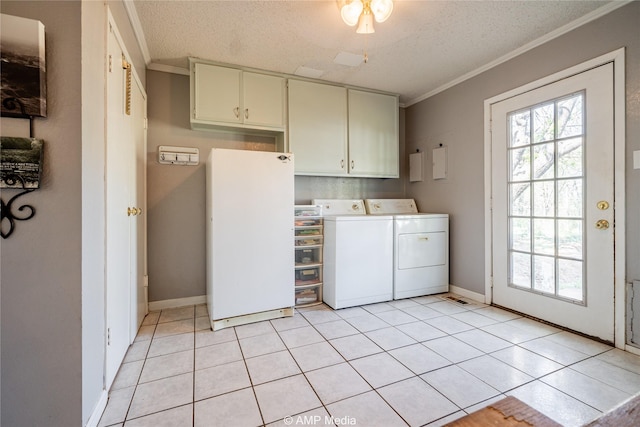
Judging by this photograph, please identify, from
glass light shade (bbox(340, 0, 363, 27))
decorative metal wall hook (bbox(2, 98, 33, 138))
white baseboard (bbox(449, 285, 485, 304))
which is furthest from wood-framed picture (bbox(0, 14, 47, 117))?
white baseboard (bbox(449, 285, 485, 304))

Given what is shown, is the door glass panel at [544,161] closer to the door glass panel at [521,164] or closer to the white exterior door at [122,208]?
the door glass panel at [521,164]

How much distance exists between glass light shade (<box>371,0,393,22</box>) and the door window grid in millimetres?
1638

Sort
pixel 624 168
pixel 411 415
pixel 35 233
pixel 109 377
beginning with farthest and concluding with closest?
pixel 624 168, pixel 109 377, pixel 411 415, pixel 35 233

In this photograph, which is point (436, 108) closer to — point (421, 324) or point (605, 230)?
point (605, 230)

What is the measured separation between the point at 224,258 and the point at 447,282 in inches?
98.0

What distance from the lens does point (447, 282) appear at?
326 centimetres

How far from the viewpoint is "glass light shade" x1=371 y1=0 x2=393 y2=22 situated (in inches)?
66.4

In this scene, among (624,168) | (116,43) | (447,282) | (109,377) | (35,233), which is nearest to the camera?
(35,233)

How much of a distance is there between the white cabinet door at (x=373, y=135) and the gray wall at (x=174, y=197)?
4.44 feet

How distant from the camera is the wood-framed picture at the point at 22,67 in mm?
1002

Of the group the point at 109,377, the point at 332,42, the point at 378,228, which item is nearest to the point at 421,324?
the point at 378,228

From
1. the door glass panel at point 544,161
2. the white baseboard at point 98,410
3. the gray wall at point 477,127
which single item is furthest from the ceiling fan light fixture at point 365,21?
the white baseboard at point 98,410

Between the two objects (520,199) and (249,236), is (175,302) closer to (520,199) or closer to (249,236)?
(249,236)

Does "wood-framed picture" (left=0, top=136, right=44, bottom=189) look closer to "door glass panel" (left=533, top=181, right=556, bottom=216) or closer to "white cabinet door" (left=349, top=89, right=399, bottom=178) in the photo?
"white cabinet door" (left=349, top=89, right=399, bottom=178)
